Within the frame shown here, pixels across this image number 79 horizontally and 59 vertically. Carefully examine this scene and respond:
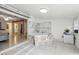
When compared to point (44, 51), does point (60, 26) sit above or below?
above

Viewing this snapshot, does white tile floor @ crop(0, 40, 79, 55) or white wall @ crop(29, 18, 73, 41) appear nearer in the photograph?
white tile floor @ crop(0, 40, 79, 55)

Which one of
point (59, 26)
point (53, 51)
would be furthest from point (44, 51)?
point (59, 26)

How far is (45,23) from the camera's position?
9.69m

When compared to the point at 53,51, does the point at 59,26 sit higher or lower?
higher

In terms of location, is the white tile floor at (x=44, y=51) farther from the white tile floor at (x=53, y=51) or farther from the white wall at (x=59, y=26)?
the white wall at (x=59, y=26)

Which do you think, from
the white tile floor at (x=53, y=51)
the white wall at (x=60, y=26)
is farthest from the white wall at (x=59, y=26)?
the white tile floor at (x=53, y=51)

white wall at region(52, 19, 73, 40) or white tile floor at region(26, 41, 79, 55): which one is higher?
white wall at region(52, 19, 73, 40)

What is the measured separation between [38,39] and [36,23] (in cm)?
338

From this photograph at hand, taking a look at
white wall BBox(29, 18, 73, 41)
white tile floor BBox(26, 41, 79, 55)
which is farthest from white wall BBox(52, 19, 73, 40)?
white tile floor BBox(26, 41, 79, 55)

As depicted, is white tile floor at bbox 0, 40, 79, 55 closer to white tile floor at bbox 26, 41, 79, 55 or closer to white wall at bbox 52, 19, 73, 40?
white tile floor at bbox 26, 41, 79, 55

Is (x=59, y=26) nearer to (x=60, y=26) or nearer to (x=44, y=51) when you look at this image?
(x=60, y=26)

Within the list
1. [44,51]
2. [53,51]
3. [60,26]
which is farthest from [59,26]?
[44,51]

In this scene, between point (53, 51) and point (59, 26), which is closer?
point (53, 51)
